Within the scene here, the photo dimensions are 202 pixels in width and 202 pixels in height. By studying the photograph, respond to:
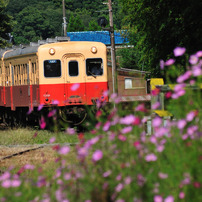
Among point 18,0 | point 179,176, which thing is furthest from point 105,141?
point 18,0

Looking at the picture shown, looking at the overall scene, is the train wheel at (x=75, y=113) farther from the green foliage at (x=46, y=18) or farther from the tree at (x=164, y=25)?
the green foliage at (x=46, y=18)

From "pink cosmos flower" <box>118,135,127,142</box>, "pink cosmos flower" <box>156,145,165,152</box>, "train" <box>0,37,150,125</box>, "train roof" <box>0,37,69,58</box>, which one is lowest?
"pink cosmos flower" <box>156,145,165,152</box>

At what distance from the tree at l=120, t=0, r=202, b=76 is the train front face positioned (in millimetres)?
2314

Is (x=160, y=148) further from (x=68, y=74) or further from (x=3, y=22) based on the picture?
(x=3, y=22)

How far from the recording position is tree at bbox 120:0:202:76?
14.8 m

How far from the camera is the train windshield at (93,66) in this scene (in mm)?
17281

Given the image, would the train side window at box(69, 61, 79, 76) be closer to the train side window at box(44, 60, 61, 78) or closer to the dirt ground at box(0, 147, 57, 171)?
the train side window at box(44, 60, 61, 78)

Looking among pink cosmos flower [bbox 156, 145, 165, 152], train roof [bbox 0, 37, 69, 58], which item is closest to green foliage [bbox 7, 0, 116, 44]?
train roof [bbox 0, 37, 69, 58]

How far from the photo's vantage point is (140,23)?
20234 millimetres

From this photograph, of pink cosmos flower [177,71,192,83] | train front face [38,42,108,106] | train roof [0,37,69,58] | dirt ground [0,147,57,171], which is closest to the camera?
pink cosmos flower [177,71,192,83]

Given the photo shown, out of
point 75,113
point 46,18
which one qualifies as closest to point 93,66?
point 75,113

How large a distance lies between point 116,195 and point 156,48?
52.4 ft

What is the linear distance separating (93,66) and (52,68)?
1340 millimetres

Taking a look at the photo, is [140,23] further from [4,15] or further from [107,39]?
[107,39]
